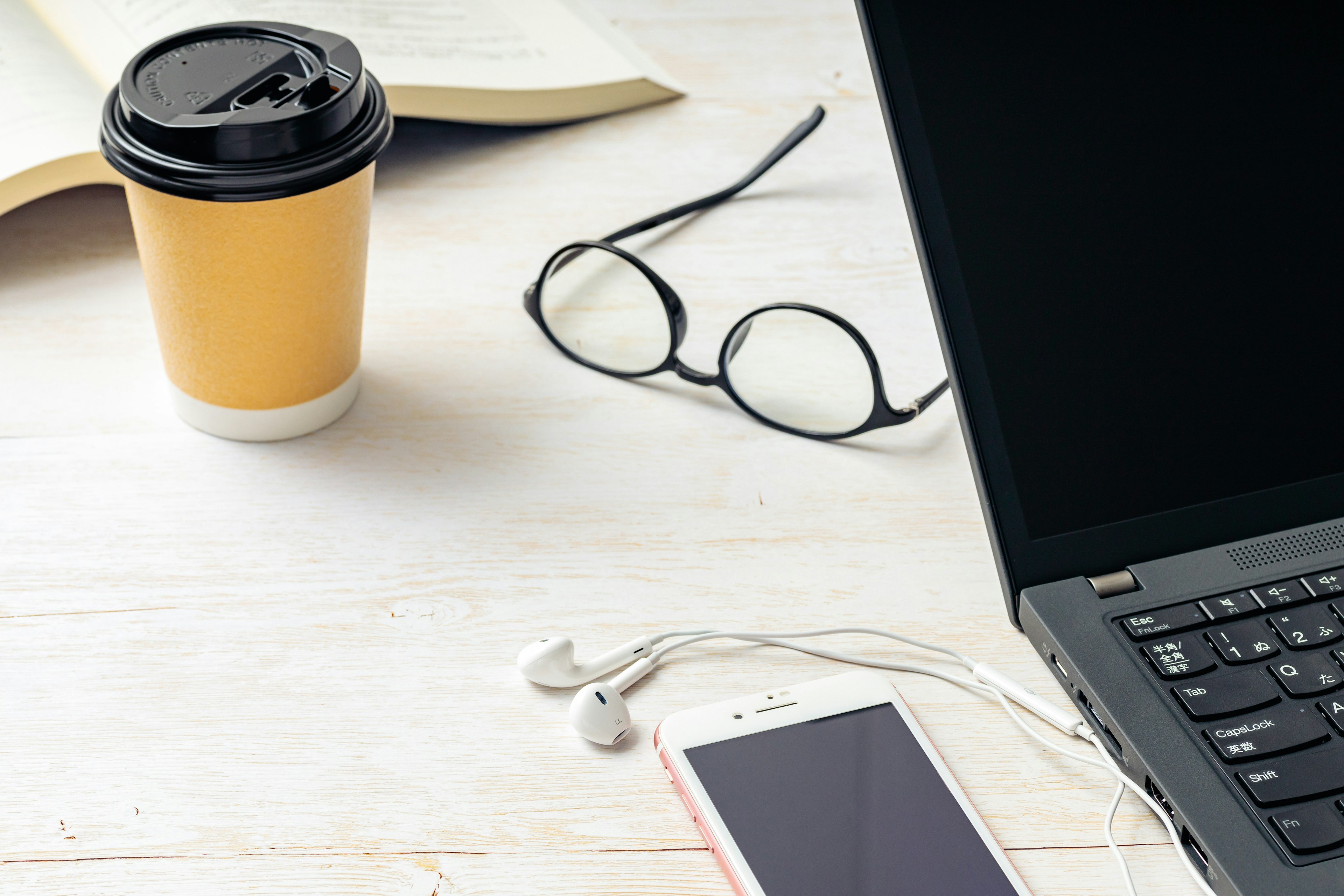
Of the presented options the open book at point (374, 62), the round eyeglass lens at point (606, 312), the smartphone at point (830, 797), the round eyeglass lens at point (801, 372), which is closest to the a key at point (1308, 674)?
the smartphone at point (830, 797)

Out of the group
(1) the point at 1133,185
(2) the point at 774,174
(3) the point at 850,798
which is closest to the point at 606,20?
(2) the point at 774,174

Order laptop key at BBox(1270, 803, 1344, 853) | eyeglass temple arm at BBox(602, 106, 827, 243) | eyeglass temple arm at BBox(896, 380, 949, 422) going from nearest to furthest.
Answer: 1. laptop key at BBox(1270, 803, 1344, 853)
2. eyeglass temple arm at BBox(896, 380, 949, 422)
3. eyeglass temple arm at BBox(602, 106, 827, 243)

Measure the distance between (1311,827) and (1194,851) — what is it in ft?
0.13

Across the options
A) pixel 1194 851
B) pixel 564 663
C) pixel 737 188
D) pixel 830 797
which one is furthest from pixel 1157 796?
pixel 737 188

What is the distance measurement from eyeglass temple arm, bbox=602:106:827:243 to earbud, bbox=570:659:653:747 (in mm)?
342

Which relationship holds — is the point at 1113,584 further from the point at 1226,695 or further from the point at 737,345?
the point at 737,345

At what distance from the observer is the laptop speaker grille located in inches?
19.3

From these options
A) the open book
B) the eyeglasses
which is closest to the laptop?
the eyeglasses

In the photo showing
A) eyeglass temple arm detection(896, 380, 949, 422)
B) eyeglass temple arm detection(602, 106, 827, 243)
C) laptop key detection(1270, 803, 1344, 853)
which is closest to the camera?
laptop key detection(1270, 803, 1344, 853)

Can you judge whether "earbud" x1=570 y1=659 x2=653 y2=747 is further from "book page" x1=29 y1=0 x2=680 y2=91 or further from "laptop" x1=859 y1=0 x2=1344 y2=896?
"book page" x1=29 y1=0 x2=680 y2=91

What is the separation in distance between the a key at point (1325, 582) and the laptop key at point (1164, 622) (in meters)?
0.06

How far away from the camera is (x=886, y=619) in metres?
0.52

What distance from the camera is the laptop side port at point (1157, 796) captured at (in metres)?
0.42

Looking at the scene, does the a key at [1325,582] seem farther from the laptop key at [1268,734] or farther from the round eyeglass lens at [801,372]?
the round eyeglass lens at [801,372]
